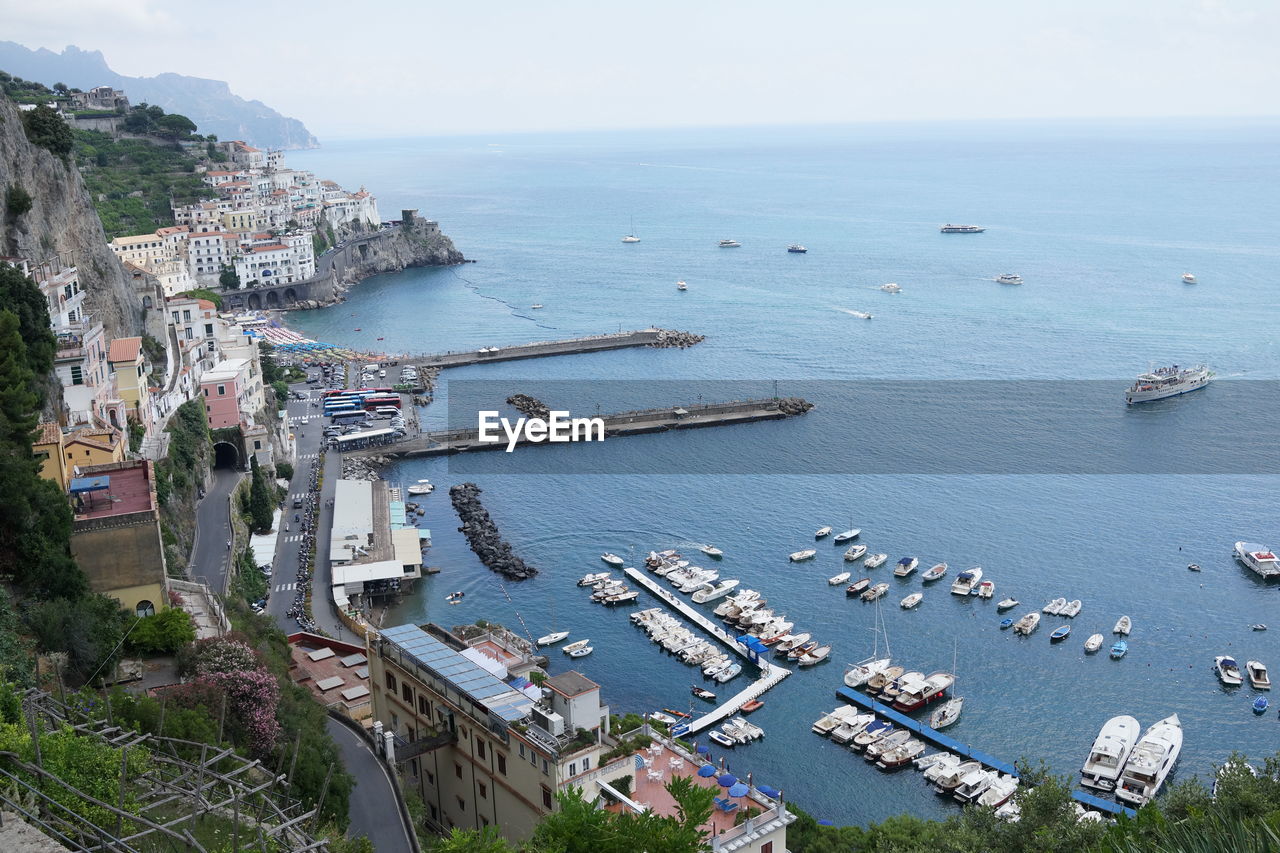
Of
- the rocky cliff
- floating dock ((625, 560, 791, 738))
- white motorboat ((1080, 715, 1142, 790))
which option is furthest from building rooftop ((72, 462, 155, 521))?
white motorboat ((1080, 715, 1142, 790))

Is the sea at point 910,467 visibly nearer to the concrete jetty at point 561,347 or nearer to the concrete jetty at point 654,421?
the concrete jetty at point 654,421

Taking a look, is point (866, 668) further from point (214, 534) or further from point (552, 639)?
point (214, 534)

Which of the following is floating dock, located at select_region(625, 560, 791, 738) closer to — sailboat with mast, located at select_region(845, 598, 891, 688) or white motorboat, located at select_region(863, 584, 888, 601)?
sailboat with mast, located at select_region(845, 598, 891, 688)

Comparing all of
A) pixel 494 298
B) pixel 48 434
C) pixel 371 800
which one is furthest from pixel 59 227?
pixel 494 298

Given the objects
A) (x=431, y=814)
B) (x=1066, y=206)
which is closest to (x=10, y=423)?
(x=431, y=814)

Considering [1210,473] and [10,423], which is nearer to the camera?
[10,423]

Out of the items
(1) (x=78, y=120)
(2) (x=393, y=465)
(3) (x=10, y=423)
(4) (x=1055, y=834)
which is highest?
(1) (x=78, y=120)

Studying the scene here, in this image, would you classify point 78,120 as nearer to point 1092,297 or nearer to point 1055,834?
point 1092,297
